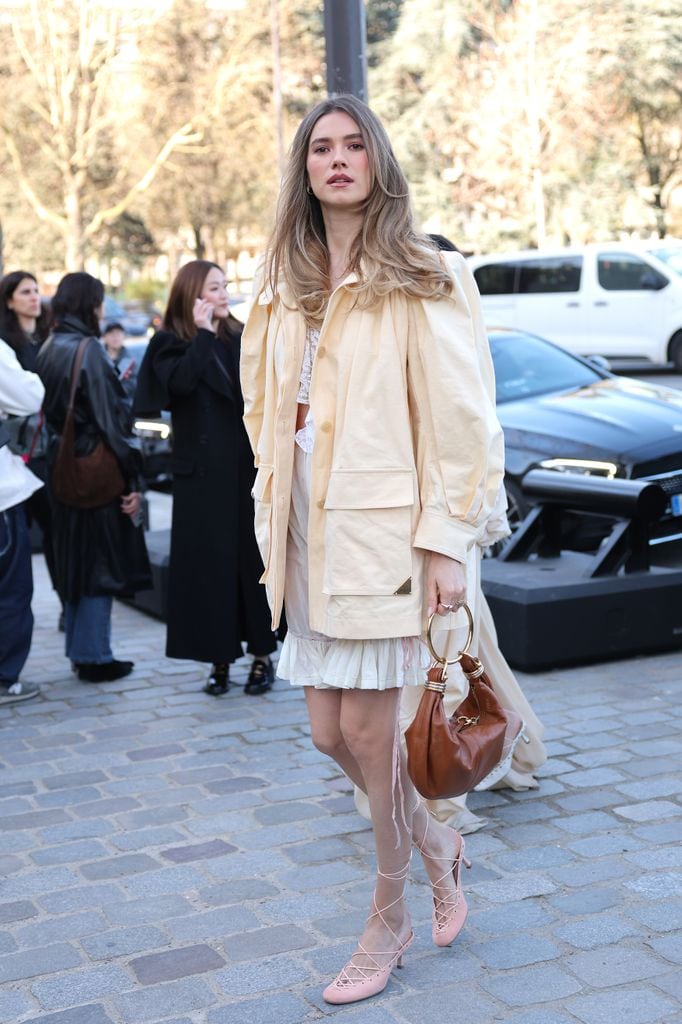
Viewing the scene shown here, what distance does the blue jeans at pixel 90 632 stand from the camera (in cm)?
650

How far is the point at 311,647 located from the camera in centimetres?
324

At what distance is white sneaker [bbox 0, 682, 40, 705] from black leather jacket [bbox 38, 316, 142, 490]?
106 centimetres

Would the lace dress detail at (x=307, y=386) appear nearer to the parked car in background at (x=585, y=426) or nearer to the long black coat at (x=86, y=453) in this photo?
the long black coat at (x=86, y=453)

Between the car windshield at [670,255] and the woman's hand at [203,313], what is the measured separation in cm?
1522

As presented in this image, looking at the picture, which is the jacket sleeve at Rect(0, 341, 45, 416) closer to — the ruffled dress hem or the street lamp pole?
the street lamp pole

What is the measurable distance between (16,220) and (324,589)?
47340 millimetres

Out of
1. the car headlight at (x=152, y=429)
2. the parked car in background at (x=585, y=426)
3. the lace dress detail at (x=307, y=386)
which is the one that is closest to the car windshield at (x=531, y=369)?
the parked car in background at (x=585, y=426)

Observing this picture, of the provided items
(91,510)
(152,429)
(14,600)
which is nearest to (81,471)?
(91,510)

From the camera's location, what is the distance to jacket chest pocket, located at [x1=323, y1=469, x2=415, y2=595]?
3029mm

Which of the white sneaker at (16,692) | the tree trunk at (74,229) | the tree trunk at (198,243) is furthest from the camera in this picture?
the tree trunk at (198,243)

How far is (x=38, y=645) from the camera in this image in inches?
295

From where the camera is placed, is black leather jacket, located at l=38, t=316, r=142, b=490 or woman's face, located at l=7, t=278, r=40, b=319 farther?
woman's face, located at l=7, t=278, r=40, b=319

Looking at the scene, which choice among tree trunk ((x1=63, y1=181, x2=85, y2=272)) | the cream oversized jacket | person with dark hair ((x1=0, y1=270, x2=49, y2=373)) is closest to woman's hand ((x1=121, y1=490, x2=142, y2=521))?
person with dark hair ((x1=0, y1=270, x2=49, y2=373))

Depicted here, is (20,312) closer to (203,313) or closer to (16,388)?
(16,388)
